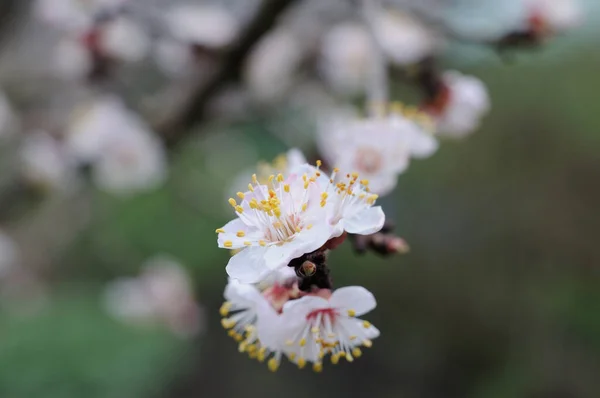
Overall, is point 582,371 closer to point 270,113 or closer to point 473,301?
point 473,301

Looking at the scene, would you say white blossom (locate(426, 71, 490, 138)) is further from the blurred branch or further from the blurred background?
the blurred background

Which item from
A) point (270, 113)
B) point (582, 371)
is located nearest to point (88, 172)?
point (270, 113)

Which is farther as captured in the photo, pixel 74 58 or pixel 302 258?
pixel 74 58

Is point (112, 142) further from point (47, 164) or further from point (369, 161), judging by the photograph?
point (369, 161)

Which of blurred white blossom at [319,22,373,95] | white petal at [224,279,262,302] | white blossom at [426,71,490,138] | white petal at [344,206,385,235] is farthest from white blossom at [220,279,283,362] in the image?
blurred white blossom at [319,22,373,95]

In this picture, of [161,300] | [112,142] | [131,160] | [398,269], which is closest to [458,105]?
[112,142]

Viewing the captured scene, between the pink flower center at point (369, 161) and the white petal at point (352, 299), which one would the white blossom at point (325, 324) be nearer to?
the white petal at point (352, 299)
